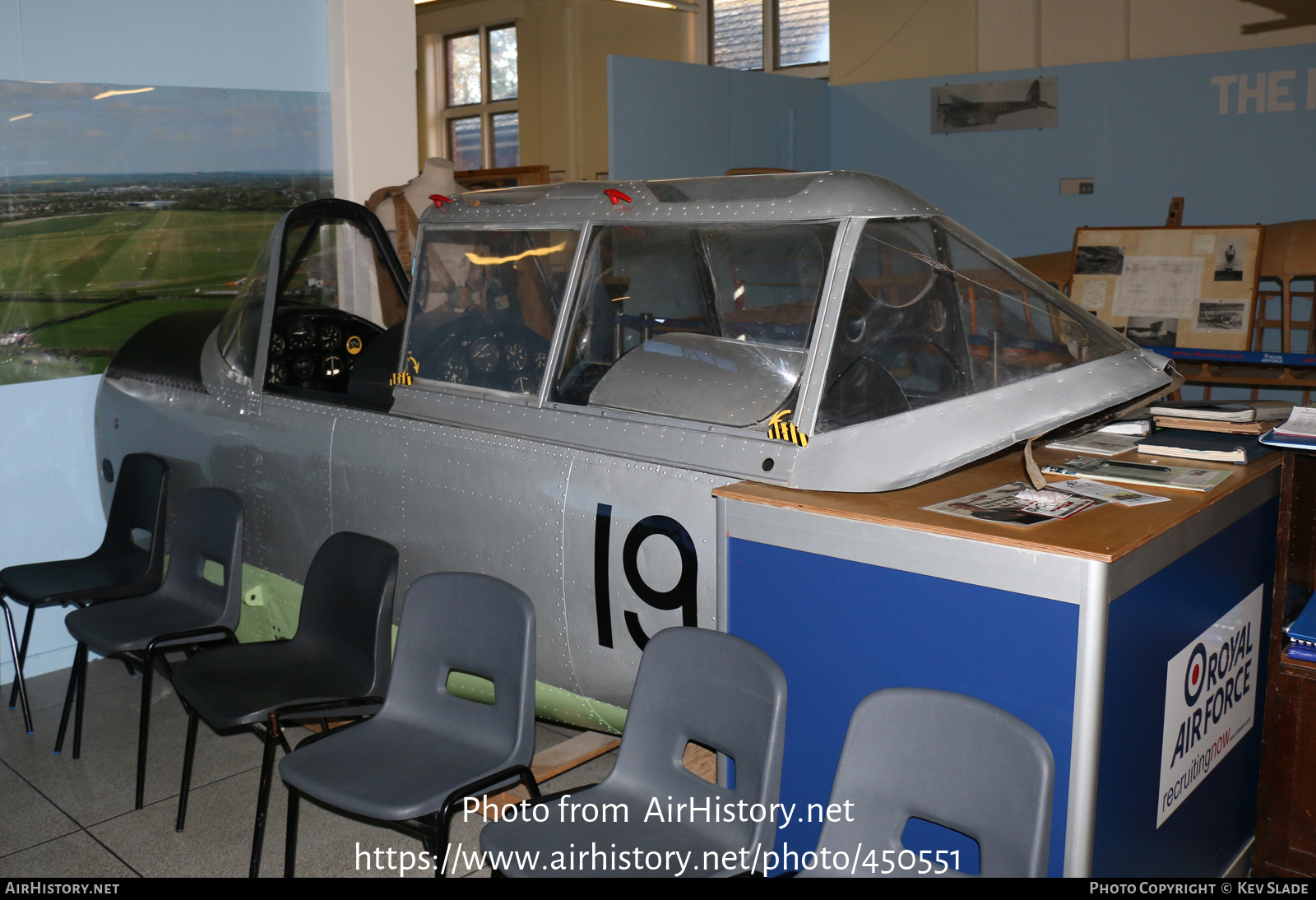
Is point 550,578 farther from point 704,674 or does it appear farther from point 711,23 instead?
point 711,23

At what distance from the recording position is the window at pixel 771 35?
12148 mm

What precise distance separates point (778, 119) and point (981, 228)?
2157 mm

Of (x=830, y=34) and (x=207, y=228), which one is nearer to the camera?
(x=207, y=228)

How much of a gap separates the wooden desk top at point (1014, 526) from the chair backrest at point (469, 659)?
595 mm

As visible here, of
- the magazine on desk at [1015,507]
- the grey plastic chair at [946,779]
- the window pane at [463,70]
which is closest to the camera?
the grey plastic chair at [946,779]

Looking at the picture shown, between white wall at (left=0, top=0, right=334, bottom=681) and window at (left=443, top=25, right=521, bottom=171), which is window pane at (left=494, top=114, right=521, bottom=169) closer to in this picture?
window at (left=443, top=25, right=521, bottom=171)

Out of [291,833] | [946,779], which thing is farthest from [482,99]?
[946,779]

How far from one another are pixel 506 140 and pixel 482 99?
2.32ft

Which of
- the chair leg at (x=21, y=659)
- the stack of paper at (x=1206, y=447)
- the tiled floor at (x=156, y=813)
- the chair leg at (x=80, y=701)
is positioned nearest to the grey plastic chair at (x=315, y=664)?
the tiled floor at (x=156, y=813)

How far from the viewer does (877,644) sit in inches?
86.4

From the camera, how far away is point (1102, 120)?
8.78 m

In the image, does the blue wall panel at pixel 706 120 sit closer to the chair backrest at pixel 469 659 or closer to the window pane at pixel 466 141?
the chair backrest at pixel 469 659

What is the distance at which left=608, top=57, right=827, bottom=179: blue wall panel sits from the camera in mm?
8117
